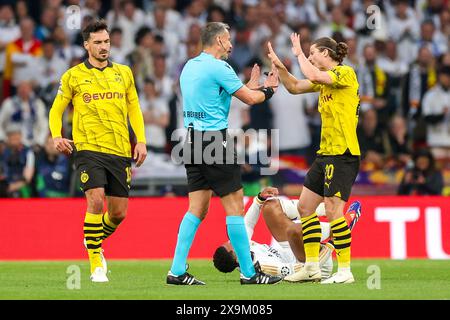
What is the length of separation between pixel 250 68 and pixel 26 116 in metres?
3.82

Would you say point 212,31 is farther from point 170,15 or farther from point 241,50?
point 170,15

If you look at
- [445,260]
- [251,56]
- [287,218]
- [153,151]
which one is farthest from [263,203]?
[251,56]

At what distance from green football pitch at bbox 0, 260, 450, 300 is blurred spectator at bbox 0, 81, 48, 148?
4.76 metres

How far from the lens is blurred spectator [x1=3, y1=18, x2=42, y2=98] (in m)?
20.5

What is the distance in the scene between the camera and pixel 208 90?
1139 centimetres

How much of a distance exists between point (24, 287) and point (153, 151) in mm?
8254

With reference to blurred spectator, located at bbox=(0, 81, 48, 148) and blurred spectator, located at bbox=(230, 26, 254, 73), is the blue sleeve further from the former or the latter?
blurred spectator, located at bbox=(230, 26, 254, 73)

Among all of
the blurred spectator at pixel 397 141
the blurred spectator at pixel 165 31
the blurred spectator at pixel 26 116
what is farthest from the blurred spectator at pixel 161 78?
the blurred spectator at pixel 397 141

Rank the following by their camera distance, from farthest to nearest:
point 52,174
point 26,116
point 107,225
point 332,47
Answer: point 26,116 < point 52,174 < point 107,225 < point 332,47

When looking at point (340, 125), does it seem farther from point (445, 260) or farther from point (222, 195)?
point (445, 260)

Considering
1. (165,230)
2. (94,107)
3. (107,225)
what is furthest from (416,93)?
(94,107)

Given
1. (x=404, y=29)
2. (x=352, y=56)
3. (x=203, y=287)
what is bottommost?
(x=203, y=287)

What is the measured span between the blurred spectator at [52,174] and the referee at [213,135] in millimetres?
7577

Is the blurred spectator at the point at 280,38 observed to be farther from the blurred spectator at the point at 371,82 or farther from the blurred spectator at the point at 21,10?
the blurred spectator at the point at 21,10
